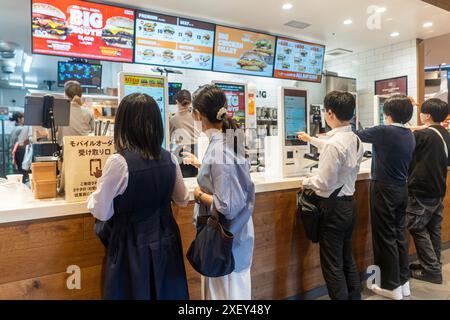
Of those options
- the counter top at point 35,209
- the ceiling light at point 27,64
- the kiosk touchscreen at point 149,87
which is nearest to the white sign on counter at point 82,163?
the counter top at point 35,209

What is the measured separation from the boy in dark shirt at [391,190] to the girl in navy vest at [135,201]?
5.82 ft

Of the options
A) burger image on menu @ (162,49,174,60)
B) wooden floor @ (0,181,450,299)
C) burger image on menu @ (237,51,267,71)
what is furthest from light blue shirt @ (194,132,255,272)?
burger image on menu @ (237,51,267,71)

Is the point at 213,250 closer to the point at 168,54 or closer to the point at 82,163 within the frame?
the point at 82,163

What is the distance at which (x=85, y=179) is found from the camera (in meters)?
1.76

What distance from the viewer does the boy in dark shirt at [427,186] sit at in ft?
10.6

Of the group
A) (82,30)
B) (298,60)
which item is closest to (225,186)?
(82,30)

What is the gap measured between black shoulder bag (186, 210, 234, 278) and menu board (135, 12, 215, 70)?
3759 millimetres

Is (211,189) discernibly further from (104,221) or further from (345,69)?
(345,69)

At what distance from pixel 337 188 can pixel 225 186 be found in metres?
1.00

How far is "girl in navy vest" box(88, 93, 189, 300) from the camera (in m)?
1.41

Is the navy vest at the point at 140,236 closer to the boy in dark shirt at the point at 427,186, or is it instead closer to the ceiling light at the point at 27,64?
the boy in dark shirt at the point at 427,186

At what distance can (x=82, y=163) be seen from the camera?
5.69 feet
